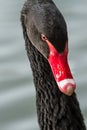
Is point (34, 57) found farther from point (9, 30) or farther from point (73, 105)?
point (9, 30)

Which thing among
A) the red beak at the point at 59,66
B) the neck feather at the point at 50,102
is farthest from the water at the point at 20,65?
the red beak at the point at 59,66

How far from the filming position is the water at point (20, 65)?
17.6ft

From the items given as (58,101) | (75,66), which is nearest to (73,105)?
(58,101)

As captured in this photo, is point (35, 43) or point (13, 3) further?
point (13, 3)

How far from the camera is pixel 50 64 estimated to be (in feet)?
13.2

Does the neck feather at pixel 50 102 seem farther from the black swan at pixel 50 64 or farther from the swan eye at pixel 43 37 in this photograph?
the swan eye at pixel 43 37

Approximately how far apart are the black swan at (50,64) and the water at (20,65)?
31.6 inches

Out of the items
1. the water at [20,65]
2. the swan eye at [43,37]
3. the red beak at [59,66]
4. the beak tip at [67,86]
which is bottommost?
the beak tip at [67,86]

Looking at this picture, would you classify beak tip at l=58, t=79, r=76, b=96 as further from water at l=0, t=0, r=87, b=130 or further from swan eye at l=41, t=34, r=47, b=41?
water at l=0, t=0, r=87, b=130

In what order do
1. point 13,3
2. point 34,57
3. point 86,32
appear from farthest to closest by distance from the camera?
point 13,3
point 86,32
point 34,57

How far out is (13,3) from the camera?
6.54 meters

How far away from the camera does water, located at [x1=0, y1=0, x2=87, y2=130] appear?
17.6ft

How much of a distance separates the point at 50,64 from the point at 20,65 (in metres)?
1.76

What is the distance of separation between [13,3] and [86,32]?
0.80 meters
